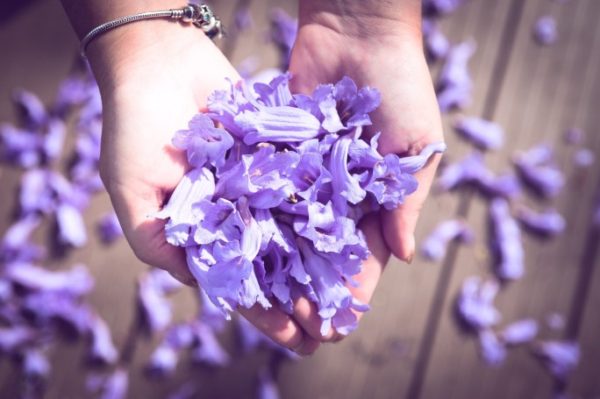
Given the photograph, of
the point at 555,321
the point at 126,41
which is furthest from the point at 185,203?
the point at 555,321

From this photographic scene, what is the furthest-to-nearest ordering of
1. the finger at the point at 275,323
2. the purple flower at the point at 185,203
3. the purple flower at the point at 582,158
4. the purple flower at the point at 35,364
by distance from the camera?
the purple flower at the point at 582,158, the purple flower at the point at 35,364, the finger at the point at 275,323, the purple flower at the point at 185,203

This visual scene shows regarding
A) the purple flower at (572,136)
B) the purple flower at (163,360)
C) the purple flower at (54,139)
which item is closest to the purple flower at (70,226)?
the purple flower at (54,139)

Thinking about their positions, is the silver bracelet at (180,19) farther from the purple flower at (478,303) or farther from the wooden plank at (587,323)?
the wooden plank at (587,323)

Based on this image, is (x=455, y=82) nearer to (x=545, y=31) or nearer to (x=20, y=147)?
(x=545, y=31)

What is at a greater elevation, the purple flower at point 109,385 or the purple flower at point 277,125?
the purple flower at point 277,125

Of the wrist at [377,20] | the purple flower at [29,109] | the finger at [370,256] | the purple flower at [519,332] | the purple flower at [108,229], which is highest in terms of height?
the wrist at [377,20]

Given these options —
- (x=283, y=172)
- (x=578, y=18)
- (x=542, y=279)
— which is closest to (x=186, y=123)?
(x=283, y=172)
